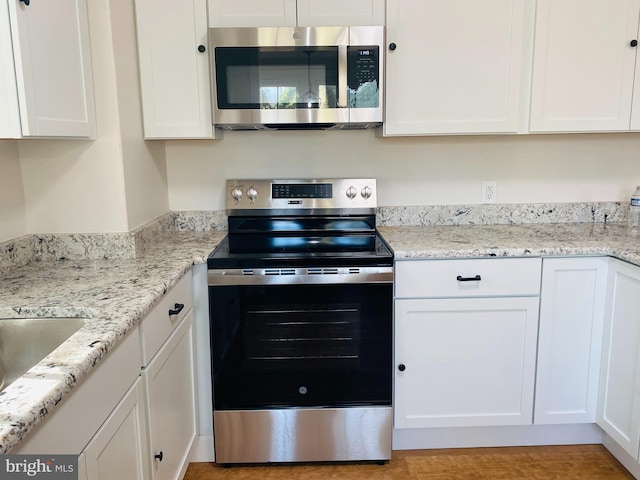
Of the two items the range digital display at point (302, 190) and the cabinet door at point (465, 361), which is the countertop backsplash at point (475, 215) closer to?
the range digital display at point (302, 190)

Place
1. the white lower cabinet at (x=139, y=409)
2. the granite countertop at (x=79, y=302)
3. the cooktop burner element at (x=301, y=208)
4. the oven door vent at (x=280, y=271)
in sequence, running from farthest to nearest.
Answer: the cooktop burner element at (x=301, y=208)
the oven door vent at (x=280, y=271)
the white lower cabinet at (x=139, y=409)
the granite countertop at (x=79, y=302)

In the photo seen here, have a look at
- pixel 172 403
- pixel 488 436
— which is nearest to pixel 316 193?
pixel 172 403

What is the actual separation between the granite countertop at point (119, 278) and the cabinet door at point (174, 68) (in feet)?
1.68

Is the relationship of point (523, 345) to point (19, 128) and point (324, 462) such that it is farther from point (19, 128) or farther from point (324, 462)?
point (19, 128)

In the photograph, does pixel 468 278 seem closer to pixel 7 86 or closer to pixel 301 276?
pixel 301 276

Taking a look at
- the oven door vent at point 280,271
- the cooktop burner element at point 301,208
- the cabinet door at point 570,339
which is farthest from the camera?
the cooktop burner element at point 301,208

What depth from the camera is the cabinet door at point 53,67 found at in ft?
4.04

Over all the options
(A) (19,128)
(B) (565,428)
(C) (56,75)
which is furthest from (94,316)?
Result: (B) (565,428)

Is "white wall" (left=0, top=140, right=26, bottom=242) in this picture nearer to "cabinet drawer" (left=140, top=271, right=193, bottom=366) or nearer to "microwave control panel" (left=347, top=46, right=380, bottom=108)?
"cabinet drawer" (left=140, top=271, right=193, bottom=366)

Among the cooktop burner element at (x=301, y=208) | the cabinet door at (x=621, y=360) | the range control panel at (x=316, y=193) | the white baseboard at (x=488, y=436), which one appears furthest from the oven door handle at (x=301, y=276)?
the cabinet door at (x=621, y=360)

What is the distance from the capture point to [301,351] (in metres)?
1.85

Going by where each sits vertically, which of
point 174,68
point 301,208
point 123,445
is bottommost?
point 123,445

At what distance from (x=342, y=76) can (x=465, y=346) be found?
1194 millimetres

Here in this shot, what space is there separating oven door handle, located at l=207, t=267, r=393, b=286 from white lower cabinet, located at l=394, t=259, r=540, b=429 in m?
0.13
